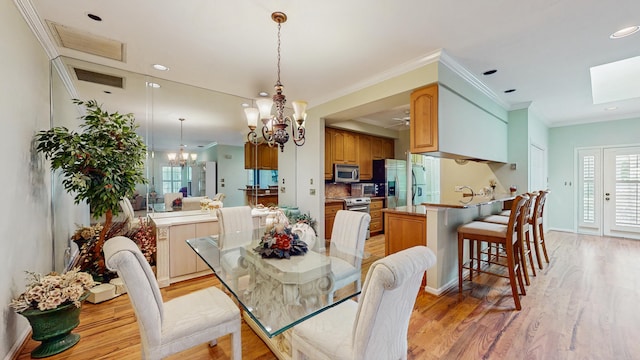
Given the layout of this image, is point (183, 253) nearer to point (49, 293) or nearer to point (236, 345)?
point (49, 293)

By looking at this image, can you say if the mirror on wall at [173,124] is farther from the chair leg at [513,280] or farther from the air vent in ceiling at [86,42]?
the chair leg at [513,280]

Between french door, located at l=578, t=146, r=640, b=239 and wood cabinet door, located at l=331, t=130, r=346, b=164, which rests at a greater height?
wood cabinet door, located at l=331, t=130, r=346, b=164

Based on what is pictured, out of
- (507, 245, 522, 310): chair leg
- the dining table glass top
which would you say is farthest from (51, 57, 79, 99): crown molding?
(507, 245, 522, 310): chair leg

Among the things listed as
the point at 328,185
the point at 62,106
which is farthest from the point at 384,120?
the point at 62,106

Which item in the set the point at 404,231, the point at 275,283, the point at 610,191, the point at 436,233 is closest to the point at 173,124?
the point at 275,283

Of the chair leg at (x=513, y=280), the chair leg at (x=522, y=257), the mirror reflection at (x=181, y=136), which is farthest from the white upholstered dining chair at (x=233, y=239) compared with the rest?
the chair leg at (x=522, y=257)

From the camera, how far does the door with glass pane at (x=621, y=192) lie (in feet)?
17.1

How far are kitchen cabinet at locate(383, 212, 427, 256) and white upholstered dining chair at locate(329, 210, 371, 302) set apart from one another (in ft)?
2.98

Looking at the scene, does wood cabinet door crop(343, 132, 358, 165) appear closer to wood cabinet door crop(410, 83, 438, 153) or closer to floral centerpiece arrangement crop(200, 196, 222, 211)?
wood cabinet door crop(410, 83, 438, 153)

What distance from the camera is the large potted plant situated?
7.34ft

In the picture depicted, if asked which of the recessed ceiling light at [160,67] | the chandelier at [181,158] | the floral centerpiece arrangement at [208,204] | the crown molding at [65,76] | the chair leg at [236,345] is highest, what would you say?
the recessed ceiling light at [160,67]

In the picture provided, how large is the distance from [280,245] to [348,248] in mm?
730

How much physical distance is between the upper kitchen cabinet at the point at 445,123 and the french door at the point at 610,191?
4173mm

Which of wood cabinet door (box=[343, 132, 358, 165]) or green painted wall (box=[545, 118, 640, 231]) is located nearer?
green painted wall (box=[545, 118, 640, 231])
